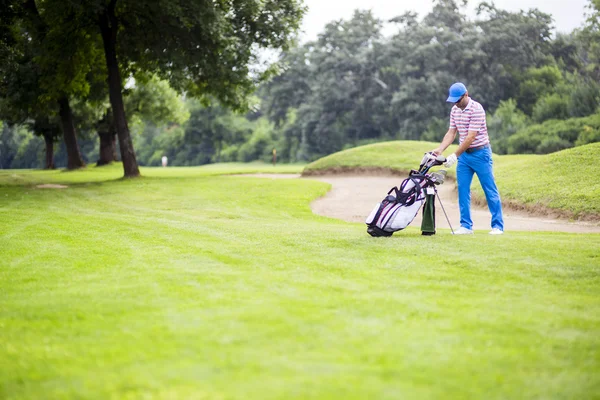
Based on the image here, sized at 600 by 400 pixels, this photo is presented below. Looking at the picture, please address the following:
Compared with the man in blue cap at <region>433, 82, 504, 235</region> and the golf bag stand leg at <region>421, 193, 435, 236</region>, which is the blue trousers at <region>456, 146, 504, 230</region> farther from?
the golf bag stand leg at <region>421, 193, 435, 236</region>

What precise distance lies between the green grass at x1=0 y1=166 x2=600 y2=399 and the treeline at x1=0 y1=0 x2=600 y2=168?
23.5 m

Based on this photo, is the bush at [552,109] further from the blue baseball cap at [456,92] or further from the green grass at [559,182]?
the blue baseball cap at [456,92]

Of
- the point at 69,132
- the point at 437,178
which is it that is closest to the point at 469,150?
the point at 437,178

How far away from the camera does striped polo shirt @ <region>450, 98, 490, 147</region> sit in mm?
9750

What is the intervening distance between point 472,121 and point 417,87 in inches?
1997

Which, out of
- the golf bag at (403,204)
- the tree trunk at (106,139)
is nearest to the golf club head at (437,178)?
the golf bag at (403,204)

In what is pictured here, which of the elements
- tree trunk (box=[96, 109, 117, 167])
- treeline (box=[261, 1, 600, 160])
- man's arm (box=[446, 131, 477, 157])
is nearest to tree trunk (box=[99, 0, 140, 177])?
man's arm (box=[446, 131, 477, 157])

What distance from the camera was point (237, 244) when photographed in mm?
8953

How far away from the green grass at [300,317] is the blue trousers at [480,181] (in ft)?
3.74

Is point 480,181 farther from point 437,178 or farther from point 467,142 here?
point 437,178

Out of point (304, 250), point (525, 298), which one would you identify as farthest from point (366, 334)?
point (304, 250)

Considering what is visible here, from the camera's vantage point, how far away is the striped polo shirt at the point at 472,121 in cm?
975

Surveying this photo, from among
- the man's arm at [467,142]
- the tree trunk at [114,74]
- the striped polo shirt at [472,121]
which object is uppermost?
the tree trunk at [114,74]

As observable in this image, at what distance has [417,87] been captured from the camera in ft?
193
